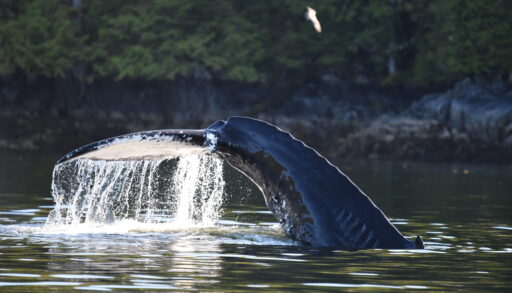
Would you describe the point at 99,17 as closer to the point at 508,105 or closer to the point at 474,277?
the point at 508,105

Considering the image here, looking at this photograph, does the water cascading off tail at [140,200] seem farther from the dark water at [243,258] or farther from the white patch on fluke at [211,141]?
the white patch on fluke at [211,141]

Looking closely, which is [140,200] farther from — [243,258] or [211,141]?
[243,258]

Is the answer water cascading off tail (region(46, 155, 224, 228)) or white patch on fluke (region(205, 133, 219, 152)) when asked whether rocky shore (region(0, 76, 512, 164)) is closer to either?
water cascading off tail (region(46, 155, 224, 228))

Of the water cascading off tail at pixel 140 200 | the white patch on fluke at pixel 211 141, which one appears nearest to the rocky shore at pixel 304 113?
the water cascading off tail at pixel 140 200

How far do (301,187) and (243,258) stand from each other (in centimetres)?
112

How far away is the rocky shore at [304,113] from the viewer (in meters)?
49.9

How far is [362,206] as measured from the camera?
47.6ft

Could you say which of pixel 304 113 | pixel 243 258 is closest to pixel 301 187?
pixel 243 258

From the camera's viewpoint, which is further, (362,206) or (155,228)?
(155,228)

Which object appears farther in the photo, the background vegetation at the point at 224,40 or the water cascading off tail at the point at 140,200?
the background vegetation at the point at 224,40

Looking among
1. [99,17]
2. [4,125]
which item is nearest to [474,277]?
[4,125]

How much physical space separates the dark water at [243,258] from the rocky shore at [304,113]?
26721 millimetres

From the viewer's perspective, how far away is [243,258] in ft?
47.2

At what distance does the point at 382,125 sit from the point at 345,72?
8613 millimetres
